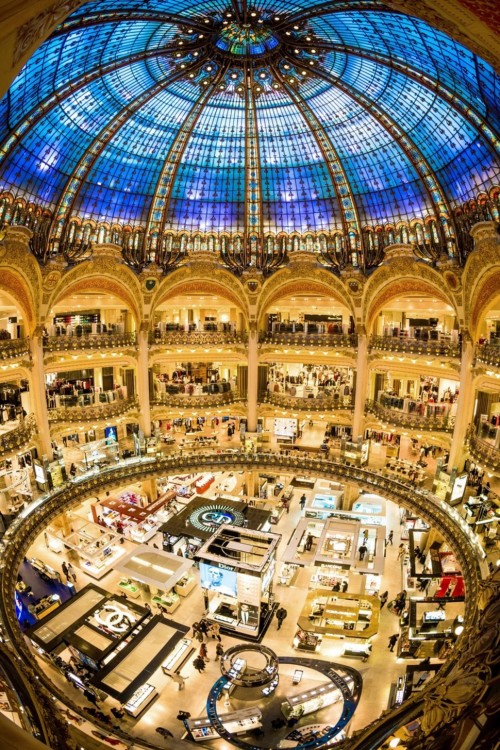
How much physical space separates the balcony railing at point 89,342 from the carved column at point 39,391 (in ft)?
2.68

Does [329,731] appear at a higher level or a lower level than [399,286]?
lower

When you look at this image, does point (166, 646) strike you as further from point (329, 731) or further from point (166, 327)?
point (166, 327)

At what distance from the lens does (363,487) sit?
1416 inches

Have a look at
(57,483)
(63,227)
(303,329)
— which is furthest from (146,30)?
(57,483)

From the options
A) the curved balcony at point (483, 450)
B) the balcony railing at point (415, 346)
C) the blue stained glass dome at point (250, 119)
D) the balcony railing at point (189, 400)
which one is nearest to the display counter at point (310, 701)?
the curved balcony at point (483, 450)

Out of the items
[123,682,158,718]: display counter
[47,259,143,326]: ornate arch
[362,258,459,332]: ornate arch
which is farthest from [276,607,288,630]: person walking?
[47,259,143,326]: ornate arch

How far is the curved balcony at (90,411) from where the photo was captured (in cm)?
3622

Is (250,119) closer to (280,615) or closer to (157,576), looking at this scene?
(157,576)

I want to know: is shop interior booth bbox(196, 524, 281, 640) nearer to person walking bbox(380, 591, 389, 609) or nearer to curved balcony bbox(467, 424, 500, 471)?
person walking bbox(380, 591, 389, 609)

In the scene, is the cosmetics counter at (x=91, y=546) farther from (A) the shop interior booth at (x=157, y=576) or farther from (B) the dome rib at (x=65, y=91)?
(B) the dome rib at (x=65, y=91)

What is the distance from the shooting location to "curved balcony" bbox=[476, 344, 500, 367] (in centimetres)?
2944

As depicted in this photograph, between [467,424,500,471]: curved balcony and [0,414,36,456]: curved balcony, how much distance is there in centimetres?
2897

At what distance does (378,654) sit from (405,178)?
99.4 ft

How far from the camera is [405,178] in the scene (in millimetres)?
33969
